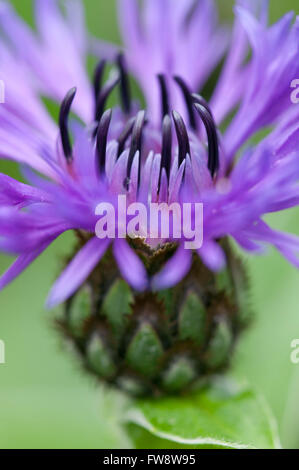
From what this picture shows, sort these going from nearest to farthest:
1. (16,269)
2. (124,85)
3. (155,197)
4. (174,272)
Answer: (174,272) → (16,269) → (155,197) → (124,85)

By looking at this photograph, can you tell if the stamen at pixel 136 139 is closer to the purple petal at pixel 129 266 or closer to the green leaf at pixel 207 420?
the purple petal at pixel 129 266

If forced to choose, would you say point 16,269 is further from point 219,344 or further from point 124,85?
point 124,85

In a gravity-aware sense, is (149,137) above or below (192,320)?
above

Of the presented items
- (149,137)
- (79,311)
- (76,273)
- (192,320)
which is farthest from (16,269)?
(149,137)

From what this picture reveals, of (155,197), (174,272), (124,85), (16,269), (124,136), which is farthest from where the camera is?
(124,85)

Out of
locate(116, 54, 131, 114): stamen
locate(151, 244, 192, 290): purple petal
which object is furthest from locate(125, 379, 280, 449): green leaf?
locate(116, 54, 131, 114): stamen

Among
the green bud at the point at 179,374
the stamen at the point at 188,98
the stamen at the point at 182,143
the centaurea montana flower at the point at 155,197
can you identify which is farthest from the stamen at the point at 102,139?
the green bud at the point at 179,374

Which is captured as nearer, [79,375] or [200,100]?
[200,100]
